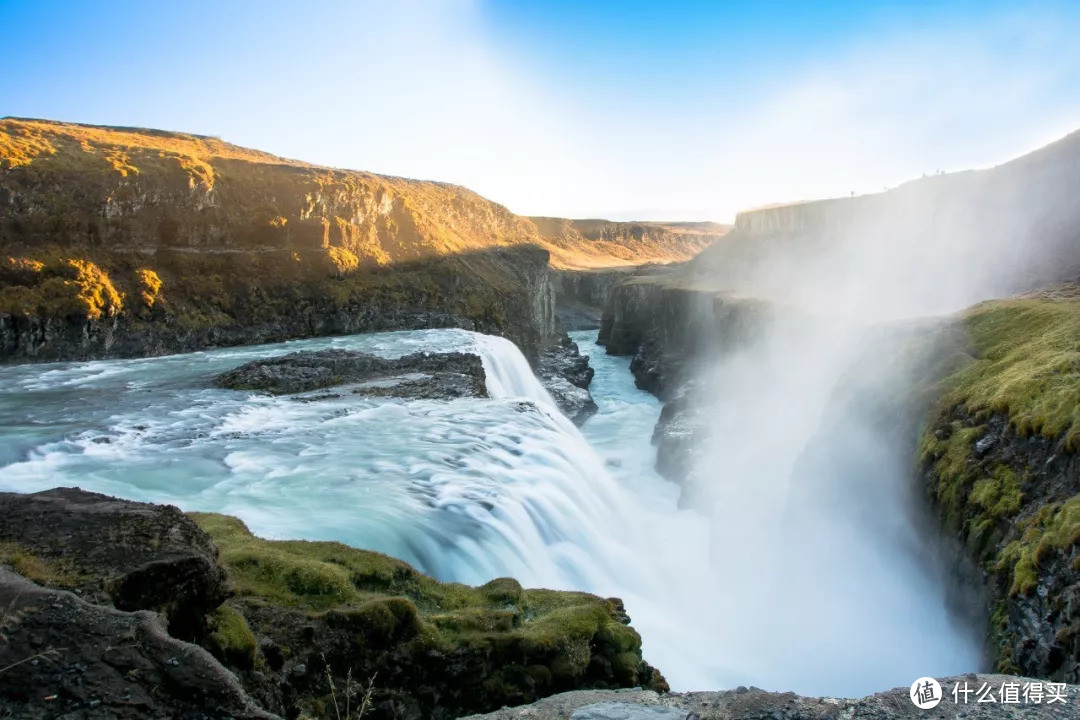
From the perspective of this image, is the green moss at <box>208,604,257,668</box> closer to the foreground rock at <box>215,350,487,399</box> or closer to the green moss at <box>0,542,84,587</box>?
the green moss at <box>0,542,84,587</box>

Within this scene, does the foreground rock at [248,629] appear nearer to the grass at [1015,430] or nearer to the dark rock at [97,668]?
the dark rock at [97,668]

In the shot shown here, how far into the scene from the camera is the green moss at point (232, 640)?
25.3 feet

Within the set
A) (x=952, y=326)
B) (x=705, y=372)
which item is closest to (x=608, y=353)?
(x=705, y=372)

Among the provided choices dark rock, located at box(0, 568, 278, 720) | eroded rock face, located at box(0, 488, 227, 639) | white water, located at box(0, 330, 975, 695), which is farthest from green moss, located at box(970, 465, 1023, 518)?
eroded rock face, located at box(0, 488, 227, 639)

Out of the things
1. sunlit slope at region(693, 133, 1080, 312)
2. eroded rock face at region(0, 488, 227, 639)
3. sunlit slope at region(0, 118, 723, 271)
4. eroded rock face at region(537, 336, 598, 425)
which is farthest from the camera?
eroded rock face at region(537, 336, 598, 425)

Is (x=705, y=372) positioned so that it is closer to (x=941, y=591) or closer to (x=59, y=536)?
(x=941, y=591)

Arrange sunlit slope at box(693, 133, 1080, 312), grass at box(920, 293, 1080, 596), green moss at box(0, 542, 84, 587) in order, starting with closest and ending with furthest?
green moss at box(0, 542, 84, 587) → grass at box(920, 293, 1080, 596) → sunlit slope at box(693, 133, 1080, 312)

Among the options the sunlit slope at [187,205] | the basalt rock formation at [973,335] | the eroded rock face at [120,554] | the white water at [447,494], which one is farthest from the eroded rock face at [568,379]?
the eroded rock face at [120,554]

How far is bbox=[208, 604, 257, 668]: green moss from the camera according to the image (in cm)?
771

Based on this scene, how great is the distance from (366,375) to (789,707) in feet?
99.6

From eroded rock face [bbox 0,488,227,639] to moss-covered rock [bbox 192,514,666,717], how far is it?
1.15 meters

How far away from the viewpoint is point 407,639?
966 centimetres

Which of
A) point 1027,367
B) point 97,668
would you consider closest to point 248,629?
point 97,668

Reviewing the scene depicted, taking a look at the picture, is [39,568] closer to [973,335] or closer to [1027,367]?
[1027,367]
